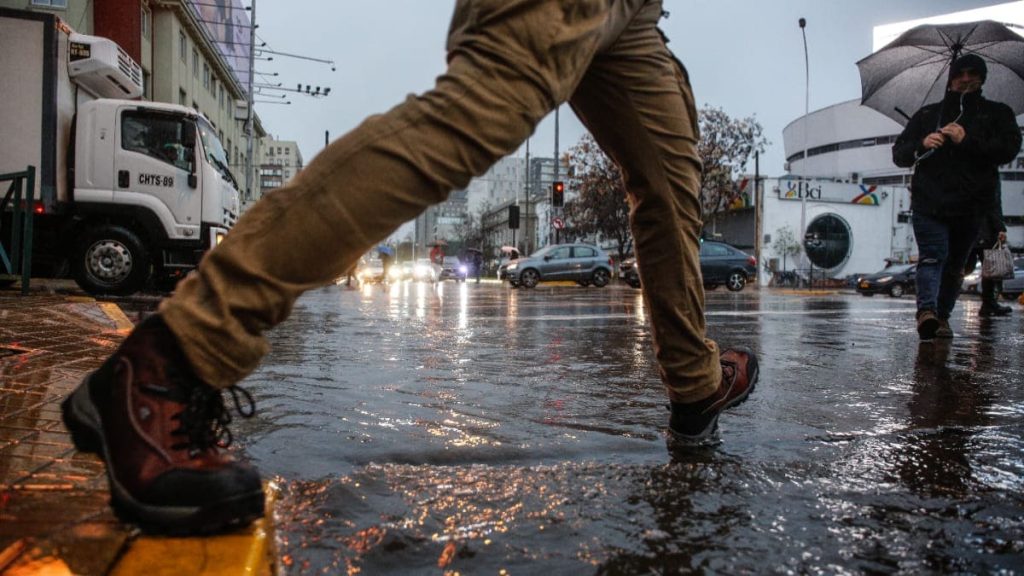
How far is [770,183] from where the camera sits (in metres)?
39.3

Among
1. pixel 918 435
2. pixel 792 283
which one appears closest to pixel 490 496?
pixel 918 435

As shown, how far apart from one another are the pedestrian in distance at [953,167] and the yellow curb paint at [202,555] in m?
4.64

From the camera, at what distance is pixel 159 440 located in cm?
114

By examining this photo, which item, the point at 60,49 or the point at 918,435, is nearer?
the point at 918,435

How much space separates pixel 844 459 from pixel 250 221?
4.95 feet

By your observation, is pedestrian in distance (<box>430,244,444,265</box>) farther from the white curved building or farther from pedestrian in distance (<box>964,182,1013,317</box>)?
pedestrian in distance (<box>964,182,1013,317</box>)

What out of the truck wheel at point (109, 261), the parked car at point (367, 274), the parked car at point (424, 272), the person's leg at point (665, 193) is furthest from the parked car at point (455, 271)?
the person's leg at point (665, 193)

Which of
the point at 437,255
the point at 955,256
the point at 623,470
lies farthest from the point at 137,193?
the point at 437,255

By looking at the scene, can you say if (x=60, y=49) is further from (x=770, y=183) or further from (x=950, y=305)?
(x=770, y=183)

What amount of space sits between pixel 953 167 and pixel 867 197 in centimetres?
3993

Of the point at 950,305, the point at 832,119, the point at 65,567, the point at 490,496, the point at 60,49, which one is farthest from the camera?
the point at 832,119

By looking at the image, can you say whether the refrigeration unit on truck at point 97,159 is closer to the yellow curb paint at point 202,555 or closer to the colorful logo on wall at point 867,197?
the yellow curb paint at point 202,555

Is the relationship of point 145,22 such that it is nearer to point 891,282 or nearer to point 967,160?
point 891,282

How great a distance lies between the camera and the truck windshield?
33.9 ft
